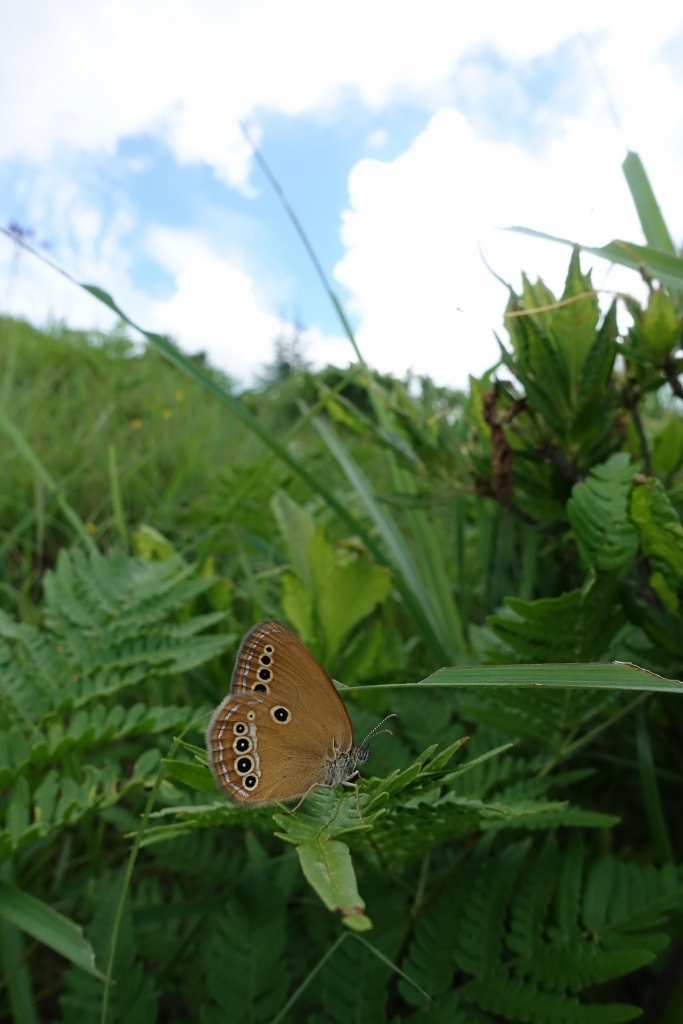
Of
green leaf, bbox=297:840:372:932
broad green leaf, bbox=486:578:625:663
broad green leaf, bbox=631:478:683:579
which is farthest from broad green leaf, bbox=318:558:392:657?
green leaf, bbox=297:840:372:932

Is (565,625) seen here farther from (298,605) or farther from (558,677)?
(298,605)

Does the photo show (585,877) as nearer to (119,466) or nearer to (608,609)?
(608,609)

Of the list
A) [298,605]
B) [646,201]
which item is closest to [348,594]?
[298,605]

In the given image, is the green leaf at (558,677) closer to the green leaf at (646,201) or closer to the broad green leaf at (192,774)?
the broad green leaf at (192,774)

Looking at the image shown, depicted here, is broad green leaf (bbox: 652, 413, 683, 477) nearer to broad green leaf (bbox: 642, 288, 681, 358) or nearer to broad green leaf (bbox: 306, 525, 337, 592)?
broad green leaf (bbox: 642, 288, 681, 358)

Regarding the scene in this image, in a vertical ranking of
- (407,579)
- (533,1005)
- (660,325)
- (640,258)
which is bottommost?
(533,1005)

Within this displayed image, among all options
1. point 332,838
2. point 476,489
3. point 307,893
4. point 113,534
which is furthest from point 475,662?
point 113,534

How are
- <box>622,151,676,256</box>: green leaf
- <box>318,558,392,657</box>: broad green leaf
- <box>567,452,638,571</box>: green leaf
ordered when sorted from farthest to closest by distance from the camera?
1. <box>318,558,392,657</box>: broad green leaf
2. <box>622,151,676,256</box>: green leaf
3. <box>567,452,638,571</box>: green leaf
